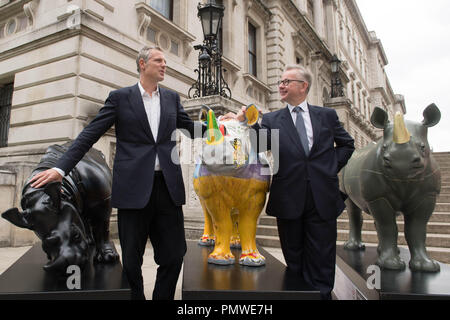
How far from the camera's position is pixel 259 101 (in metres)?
13.8

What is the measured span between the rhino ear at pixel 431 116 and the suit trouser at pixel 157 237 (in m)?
1.86

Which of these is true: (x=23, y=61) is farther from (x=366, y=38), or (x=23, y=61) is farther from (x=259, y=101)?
(x=366, y=38)

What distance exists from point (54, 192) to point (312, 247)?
1.76 meters

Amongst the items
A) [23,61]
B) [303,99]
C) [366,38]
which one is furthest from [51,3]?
[366,38]

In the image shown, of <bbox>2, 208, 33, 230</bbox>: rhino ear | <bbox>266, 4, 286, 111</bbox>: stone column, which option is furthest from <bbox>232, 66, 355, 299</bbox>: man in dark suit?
<bbox>266, 4, 286, 111</bbox>: stone column

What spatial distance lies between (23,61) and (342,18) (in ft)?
94.3

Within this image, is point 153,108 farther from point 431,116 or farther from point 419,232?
point 419,232

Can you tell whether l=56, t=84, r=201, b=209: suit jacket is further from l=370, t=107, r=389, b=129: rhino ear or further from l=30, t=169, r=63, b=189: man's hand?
l=370, t=107, r=389, b=129: rhino ear

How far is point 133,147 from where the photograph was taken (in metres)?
2.09

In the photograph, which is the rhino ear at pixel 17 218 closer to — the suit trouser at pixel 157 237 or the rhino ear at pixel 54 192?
the rhino ear at pixel 54 192

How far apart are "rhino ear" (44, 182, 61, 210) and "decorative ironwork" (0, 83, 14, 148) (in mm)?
7743

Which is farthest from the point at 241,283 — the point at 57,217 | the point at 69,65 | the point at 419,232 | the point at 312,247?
the point at 69,65

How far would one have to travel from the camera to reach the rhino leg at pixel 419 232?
2.25m

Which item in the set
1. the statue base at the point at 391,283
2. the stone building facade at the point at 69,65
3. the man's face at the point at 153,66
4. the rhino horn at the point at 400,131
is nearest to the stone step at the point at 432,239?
the statue base at the point at 391,283
